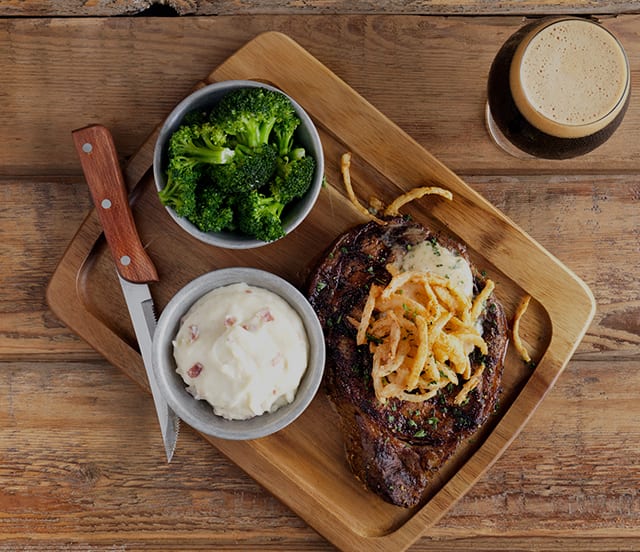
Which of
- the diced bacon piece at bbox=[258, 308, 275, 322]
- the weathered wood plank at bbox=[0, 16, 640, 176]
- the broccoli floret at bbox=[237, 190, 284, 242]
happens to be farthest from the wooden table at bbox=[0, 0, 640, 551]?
the diced bacon piece at bbox=[258, 308, 275, 322]

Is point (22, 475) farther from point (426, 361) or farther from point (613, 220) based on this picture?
point (613, 220)

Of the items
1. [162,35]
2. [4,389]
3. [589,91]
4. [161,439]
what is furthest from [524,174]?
[4,389]

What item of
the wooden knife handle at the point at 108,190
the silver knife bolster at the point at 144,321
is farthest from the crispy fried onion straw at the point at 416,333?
the wooden knife handle at the point at 108,190

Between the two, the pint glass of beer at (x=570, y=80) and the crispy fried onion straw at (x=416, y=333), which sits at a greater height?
the pint glass of beer at (x=570, y=80)

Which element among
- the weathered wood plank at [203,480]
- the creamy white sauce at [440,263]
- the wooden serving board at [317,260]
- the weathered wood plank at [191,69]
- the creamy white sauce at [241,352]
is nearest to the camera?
the creamy white sauce at [241,352]

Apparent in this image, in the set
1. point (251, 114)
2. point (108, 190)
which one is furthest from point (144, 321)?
point (251, 114)

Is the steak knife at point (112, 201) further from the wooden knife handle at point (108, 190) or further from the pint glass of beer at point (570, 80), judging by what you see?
the pint glass of beer at point (570, 80)

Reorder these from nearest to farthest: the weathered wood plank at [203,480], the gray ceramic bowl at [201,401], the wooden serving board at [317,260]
A: 1. the gray ceramic bowl at [201,401]
2. the wooden serving board at [317,260]
3. the weathered wood plank at [203,480]

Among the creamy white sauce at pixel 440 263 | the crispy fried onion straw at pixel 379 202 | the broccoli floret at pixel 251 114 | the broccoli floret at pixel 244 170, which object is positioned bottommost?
the creamy white sauce at pixel 440 263
